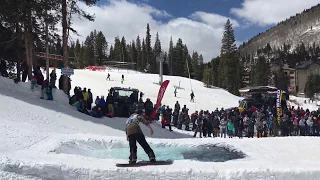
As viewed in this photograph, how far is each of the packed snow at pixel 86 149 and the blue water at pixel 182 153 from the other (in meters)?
0.25

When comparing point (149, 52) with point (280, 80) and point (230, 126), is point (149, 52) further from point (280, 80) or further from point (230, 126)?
point (230, 126)

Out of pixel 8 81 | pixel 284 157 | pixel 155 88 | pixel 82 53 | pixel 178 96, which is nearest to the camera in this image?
pixel 284 157

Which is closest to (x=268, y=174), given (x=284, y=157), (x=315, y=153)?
(x=284, y=157)

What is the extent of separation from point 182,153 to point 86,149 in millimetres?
3328

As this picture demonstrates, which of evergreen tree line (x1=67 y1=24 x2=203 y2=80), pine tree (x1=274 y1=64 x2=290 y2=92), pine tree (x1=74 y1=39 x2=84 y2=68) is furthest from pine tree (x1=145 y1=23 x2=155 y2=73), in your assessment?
pine tree (x1=274 y1=64 x2=290 y2=92)

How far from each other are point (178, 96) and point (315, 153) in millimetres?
35034

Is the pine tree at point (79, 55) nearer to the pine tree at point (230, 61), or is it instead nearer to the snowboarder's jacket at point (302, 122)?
the pine tree at point (230, 61)

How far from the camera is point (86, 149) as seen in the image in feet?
38.8

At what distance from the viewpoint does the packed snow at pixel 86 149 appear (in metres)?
7.92

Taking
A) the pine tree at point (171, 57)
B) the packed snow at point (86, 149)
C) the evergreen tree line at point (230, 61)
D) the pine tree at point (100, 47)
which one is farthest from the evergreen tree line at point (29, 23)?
the pine tree at point (171, 57)

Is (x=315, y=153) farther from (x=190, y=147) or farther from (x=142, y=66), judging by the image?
(x=142, y=66)

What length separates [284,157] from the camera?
10492mm

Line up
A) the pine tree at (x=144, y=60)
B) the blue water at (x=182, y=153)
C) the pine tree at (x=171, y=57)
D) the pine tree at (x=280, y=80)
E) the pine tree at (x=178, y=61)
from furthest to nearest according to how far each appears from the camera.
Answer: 1. the pine tree at (x=171, y=57)
2. the pine tree at (x=178, y=61)
3. the pine tree at (x=144, y=60)
4. the pine tree at (x=280, y=80)
5. the blue water at (x=182, y=153)

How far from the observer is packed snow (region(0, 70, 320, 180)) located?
26.0 feet
